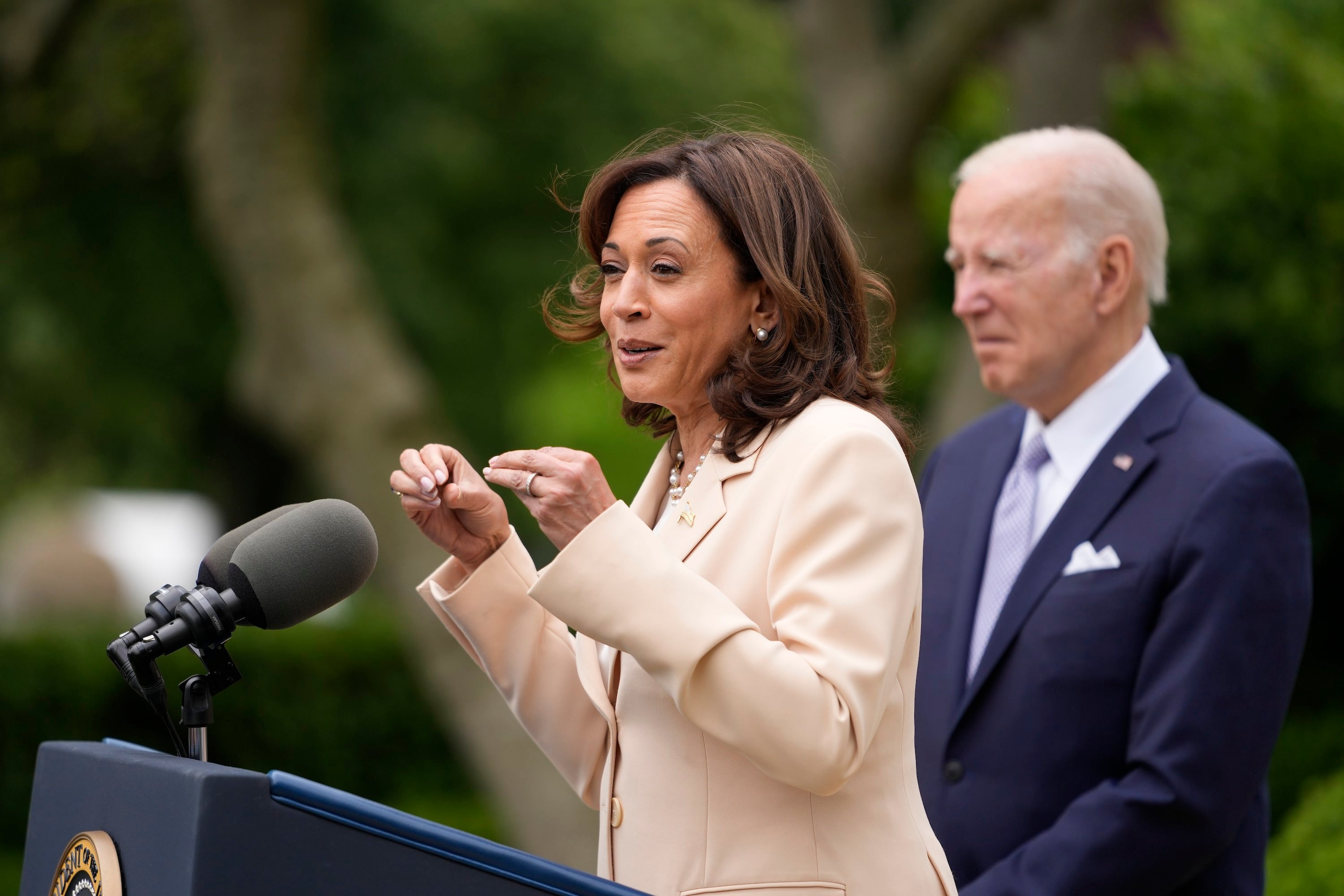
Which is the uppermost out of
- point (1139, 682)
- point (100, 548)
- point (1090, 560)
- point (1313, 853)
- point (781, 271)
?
point (100, 548)

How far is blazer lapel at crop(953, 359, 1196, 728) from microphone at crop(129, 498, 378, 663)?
4.67ft

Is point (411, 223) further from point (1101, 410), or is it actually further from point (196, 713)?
point (196, 713)

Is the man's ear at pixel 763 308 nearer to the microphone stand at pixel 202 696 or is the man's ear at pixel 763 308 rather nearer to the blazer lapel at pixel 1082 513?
the microphone stand at pixel 202 696

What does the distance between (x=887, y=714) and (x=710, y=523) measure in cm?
36

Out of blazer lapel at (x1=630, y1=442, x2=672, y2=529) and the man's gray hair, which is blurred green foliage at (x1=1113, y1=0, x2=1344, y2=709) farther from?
blazer lapel at (x1=630, y1=442, x2=672, y2=529)

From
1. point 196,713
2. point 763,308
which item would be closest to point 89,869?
point 196,713

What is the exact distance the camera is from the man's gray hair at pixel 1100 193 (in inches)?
122

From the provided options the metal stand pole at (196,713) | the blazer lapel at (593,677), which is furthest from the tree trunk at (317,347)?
the metal stand pole at (196,713)

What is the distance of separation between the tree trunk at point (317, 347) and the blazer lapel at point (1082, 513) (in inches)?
158

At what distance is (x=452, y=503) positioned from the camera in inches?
85.0

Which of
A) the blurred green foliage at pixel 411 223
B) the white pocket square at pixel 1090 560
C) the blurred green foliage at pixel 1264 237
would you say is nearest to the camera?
the white pocket square at pixel 1090 560

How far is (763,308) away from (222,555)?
84 cm

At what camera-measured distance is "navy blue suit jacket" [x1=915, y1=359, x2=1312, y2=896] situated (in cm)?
261

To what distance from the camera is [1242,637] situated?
263 cm
